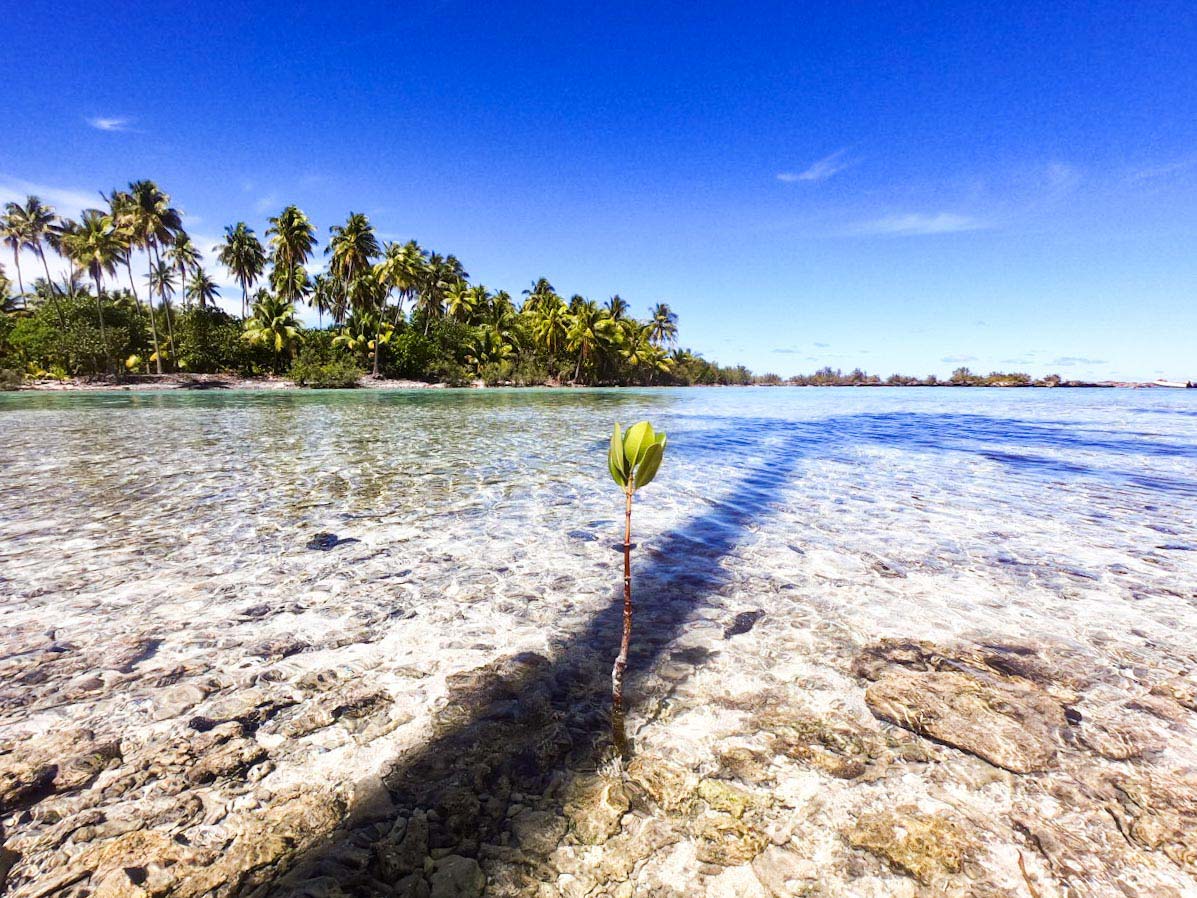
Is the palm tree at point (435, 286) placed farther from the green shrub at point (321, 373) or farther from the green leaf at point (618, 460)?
the green leaf at point (618, 460)

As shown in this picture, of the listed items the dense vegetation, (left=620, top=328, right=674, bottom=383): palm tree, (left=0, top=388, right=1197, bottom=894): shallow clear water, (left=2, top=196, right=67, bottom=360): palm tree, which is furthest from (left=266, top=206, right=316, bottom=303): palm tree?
(left=0, top=388, right=1197, bottom=894): shallow clear water

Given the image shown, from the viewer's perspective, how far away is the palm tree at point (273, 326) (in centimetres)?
5334

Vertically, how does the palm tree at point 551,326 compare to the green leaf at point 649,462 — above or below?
above

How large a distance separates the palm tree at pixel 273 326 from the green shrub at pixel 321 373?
1.97m

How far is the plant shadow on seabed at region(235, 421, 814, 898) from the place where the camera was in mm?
1498

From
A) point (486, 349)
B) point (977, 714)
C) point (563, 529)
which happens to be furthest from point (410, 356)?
point (977, 714)

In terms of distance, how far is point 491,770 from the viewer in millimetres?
1935

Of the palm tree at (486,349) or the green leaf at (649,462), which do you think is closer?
the green leaf at (649,462)

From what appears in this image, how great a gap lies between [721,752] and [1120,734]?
1.69 metres

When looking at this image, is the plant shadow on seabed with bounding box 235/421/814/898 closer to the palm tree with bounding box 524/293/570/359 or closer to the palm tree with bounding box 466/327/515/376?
the palm tree with bounding box 466/327/515/376

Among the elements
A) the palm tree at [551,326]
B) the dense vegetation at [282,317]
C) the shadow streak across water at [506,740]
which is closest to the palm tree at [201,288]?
the dense vegetation at [282,317]

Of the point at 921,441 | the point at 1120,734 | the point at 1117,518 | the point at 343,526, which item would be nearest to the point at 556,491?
the point at 343,526

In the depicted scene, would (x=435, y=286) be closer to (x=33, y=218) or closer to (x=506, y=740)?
(x=33, y=218)

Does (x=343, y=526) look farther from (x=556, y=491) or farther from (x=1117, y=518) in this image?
(x=1117, y=518)
